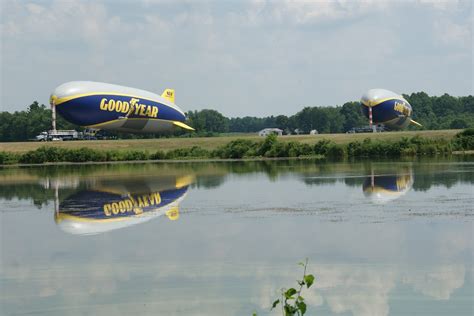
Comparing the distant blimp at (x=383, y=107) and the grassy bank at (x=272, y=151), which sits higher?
the distant blimp at (x=383, y=107)

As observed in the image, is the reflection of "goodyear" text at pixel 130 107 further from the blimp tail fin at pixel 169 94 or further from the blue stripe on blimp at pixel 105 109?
the blimp tail fin at pixel 169 94

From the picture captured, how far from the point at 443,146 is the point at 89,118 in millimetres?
28555

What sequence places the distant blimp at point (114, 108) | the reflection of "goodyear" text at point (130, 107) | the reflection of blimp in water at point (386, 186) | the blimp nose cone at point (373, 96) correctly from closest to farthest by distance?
the reflection of blimp in water at point (386, 186), the distant blimp at point (114, 108), the reflection of "goodyear" text at point (130, 107), the blimp nose cone at point (373, 96)

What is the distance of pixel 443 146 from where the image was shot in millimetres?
63188

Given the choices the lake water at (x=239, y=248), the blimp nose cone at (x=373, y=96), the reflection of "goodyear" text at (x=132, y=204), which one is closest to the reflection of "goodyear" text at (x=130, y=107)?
the blimp nose cone at (x=373, y=96)

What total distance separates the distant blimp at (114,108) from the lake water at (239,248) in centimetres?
3064

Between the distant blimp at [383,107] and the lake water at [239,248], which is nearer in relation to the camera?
the lake water at [239,248]

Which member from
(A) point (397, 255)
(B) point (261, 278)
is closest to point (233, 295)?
(B) point (261, 278)

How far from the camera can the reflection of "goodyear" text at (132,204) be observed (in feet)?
89.3

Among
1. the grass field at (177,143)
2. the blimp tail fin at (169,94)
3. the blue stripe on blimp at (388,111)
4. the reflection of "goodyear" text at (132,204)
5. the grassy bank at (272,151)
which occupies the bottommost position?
the reflection of "goodyear" text at (132,204)

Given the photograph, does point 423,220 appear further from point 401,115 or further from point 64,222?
point 401,115

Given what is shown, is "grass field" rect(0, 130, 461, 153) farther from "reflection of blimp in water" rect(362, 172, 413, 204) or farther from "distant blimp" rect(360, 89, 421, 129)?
"reflection of blimp in water" rect(362, 172, 413, 204)

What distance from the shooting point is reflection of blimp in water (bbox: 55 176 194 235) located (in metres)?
24.3

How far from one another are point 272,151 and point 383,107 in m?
18.1
